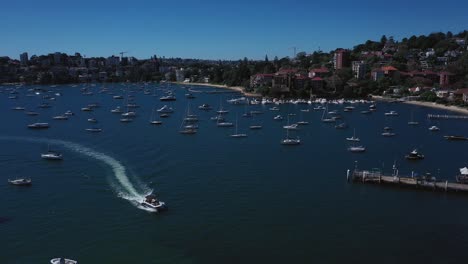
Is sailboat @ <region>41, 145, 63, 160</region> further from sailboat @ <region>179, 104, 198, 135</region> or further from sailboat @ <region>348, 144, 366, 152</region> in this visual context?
sailboat @ <region>348, 144, 366, 152</region>

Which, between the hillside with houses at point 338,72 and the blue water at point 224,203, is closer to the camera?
the blue water at point 224,203

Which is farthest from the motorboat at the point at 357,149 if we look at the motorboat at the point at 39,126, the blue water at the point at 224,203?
the motorboat at the point at 39,126

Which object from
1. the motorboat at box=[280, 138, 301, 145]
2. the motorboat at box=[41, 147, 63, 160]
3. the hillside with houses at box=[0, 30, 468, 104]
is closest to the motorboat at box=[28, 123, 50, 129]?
the motorboat at box=[41, 147, 63, 160]

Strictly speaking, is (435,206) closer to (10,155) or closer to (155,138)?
(155,138)

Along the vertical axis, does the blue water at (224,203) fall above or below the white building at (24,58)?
below

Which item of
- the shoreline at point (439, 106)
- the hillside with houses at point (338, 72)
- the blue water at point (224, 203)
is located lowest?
the blue water at point (224, 203)

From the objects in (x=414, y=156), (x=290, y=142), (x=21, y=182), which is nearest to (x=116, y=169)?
(x=21, y=182)

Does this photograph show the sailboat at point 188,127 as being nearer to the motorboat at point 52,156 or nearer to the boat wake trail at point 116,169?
the boat wake trail at point 116,169
